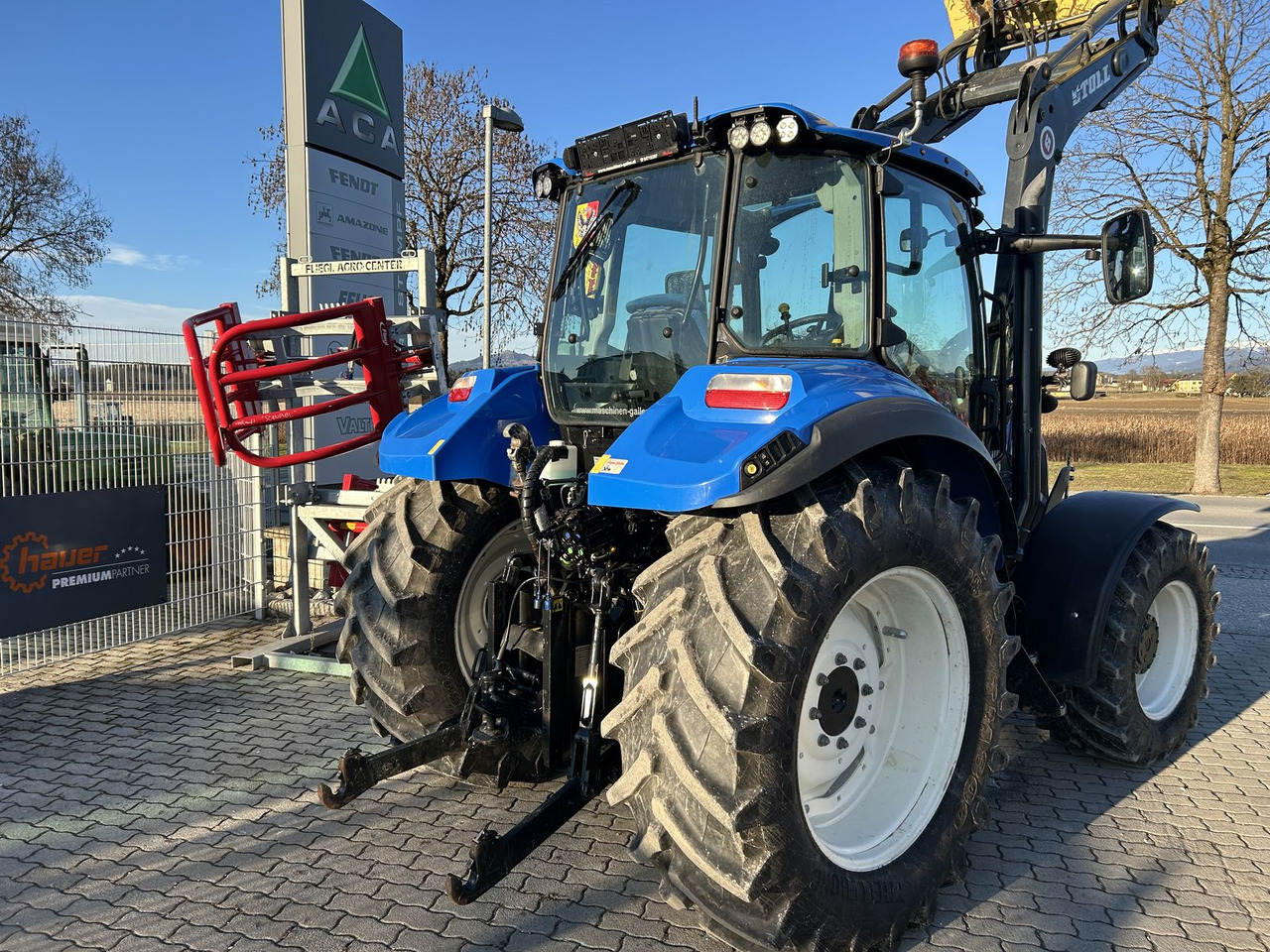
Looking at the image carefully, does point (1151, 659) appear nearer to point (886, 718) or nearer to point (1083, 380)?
point (1083, 380)

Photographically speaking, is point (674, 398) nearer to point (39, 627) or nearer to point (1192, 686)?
point (1192, 686)

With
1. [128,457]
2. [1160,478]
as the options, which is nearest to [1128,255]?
[128,457]

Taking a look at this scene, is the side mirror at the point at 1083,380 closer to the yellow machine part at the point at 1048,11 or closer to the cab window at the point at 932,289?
the cab window at the point at 932,289

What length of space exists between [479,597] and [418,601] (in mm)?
307

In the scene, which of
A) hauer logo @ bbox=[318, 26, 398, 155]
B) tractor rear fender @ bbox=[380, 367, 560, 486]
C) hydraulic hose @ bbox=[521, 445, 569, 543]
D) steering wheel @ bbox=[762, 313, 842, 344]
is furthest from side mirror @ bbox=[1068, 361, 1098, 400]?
hauer logo @ bbox=[318, 26, 398, 155]

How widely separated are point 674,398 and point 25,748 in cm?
364

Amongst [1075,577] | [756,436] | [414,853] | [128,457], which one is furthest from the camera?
[128,457]

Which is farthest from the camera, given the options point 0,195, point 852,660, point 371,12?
point 0,195

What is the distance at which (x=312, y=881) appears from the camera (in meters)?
2.96

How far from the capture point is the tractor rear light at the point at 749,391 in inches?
97.1

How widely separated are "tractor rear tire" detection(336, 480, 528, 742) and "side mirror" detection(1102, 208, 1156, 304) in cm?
256

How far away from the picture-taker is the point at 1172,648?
435cm

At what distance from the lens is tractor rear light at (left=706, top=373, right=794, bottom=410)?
247 cm

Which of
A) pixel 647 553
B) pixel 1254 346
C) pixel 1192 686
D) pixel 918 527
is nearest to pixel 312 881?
pixel 647 553
